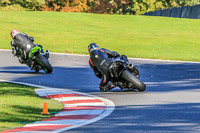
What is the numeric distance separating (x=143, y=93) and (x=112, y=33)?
2484 centimetres

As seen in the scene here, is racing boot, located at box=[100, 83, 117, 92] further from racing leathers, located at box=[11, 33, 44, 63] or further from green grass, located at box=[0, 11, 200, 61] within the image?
green grass, located at box=[0, 11, 200, 61]

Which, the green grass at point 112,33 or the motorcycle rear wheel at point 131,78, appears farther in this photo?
the green grass at point 112,33

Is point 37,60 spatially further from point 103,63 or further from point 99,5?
point 99,5

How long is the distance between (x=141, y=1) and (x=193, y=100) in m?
65.0

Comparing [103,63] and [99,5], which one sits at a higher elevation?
[103,63]

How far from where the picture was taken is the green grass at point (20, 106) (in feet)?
30.1

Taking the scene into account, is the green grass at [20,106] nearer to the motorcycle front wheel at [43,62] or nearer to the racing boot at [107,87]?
the racing boot at [107,87]

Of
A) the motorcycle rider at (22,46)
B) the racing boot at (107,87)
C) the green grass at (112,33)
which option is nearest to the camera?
the racing boot at (107,87)

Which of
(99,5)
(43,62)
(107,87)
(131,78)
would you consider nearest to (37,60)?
(43,62)

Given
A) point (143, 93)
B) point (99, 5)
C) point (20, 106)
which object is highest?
point (20, 106)

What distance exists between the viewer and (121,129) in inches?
327

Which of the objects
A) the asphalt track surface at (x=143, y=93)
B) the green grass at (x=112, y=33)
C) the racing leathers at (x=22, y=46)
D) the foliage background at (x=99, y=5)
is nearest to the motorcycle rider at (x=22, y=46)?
the racing leathers at (x=22, y=46)

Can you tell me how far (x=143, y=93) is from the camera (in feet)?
42.1

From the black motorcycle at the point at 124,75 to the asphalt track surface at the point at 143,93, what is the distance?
218 millimetres
